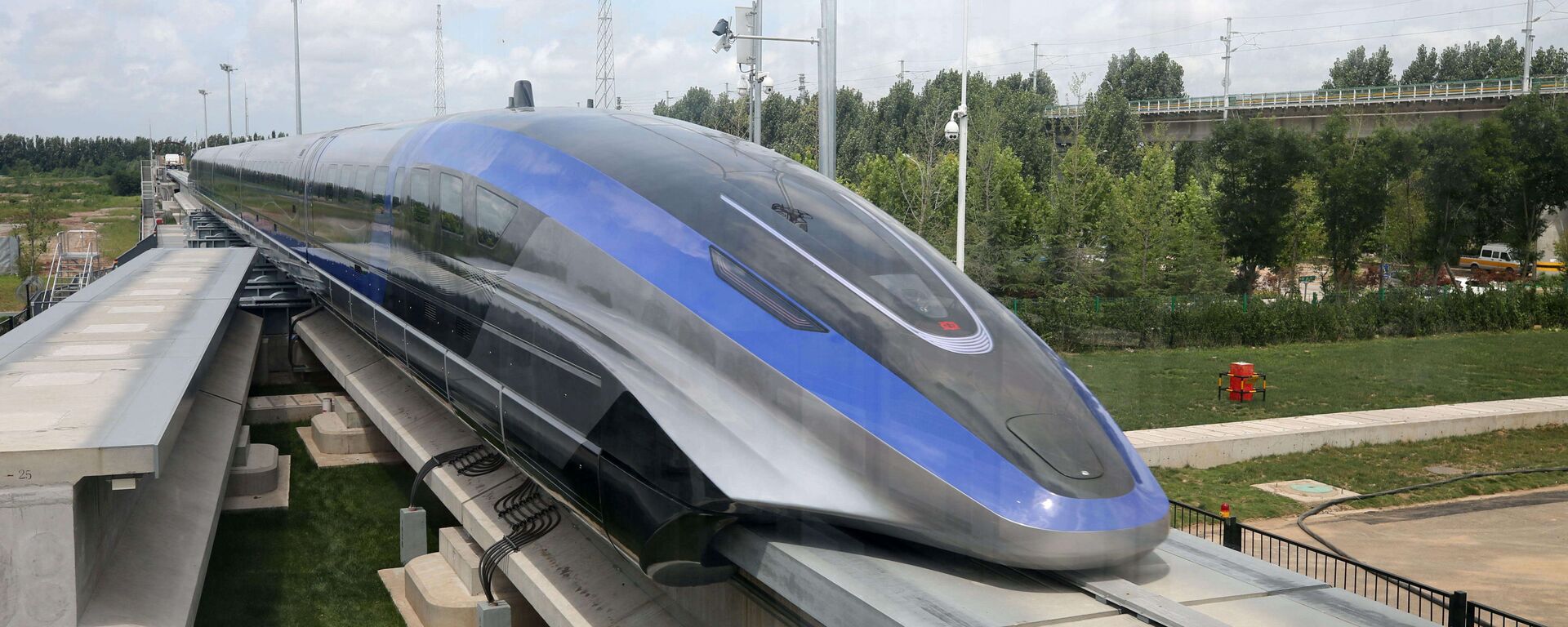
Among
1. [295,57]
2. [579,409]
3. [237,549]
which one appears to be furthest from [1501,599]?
[295,57]

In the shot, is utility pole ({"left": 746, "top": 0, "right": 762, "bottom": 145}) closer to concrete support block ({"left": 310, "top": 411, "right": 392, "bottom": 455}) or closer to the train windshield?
the train windshield

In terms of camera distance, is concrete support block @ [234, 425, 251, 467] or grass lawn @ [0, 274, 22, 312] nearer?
concrete support block @ [234, 425, 251, 467]

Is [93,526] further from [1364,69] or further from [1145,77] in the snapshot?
[1145,77]

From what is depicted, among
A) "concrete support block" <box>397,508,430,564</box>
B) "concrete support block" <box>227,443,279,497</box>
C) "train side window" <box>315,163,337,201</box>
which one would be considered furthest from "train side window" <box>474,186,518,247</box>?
"concrete support block" <box>227,443,279,497</box>

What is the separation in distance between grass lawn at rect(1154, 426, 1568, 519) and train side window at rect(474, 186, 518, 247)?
31.6 feet

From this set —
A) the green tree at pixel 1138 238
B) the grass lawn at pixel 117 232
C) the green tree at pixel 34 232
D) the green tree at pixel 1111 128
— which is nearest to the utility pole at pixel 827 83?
the green tree at pixel 1138 238

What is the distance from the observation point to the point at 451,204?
30.3 feet

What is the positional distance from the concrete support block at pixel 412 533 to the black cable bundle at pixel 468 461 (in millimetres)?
447

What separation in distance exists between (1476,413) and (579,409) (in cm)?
1591

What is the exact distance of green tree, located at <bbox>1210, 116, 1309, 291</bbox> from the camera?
30.1m

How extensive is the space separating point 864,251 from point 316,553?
9853 mm

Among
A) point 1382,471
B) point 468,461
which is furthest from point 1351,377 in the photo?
point 468,461

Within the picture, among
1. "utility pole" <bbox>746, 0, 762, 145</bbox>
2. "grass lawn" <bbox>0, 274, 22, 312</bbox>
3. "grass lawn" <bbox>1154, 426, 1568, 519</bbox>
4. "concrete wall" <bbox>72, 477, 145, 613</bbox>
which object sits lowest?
"grass lawn" <bbox>1154, 426, 1568, 519</bbox>

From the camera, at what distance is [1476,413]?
17.9 metres
